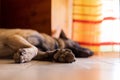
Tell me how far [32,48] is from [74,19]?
99 centimetres

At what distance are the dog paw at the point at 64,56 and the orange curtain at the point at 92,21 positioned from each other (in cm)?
101

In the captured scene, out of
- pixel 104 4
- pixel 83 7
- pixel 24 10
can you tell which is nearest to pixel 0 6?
pixel 24 10

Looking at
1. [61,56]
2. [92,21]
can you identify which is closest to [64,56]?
[61,56]

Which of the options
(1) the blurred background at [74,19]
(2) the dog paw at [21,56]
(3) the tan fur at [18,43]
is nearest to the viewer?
(2) the dog paw at [21,56]

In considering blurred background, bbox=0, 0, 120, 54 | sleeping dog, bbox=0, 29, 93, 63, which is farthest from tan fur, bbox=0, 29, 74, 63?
blurred background, bbox=0, 0, 120, 54

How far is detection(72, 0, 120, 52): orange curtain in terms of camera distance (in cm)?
271

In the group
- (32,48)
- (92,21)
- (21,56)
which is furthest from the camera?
(92,21)

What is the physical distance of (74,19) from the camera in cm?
275

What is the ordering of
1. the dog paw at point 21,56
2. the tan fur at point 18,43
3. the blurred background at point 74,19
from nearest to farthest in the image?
the dog paw at point 21,56 < the tan fur at point 18,43 < the blurred background at point 74,19

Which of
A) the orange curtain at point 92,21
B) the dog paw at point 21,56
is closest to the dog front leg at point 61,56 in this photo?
the dog paw at point 21,56

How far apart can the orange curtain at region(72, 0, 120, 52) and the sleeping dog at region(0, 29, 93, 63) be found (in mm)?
444

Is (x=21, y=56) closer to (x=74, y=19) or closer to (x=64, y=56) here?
(x=64, y=56)

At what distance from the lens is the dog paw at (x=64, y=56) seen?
170cm

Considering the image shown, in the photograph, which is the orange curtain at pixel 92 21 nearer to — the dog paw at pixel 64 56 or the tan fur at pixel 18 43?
the tan fur at pixel 18 43
